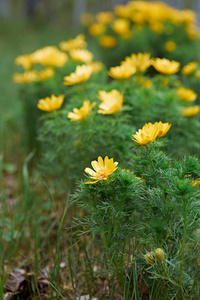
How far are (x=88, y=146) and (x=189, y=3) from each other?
25.4ft

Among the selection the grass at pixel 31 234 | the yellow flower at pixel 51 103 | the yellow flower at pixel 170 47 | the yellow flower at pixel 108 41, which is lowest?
the grass at pixel 31 234

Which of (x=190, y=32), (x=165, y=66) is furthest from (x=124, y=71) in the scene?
(x=190, y=32)

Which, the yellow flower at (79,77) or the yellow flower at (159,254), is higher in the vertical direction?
the yellow flower at (79,77)

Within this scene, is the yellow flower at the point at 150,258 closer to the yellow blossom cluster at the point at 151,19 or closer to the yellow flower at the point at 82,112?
the yellow flower at the point at 82,112

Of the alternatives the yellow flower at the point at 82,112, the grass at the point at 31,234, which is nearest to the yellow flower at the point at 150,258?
the grass at the point at 31,234

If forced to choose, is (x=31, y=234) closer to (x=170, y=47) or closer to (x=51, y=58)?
(x=51, y=58)

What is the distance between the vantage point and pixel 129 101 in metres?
1.83

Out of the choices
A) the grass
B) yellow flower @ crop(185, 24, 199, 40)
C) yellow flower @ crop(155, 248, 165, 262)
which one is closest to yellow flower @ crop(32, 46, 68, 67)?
the grass

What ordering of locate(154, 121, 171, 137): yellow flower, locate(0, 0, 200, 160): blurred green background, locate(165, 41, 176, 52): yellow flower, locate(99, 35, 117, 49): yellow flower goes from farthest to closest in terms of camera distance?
1. locate(99, 35, 117, 49): yellow flower
2. locate(165, 41, 176, 52): yellow flower
3. locate(0, 0, 200, 160): blurred green background
4. locate(154, 121, 171, 137): yellow flower

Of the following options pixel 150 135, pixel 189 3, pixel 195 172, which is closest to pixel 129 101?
pixel 150 135

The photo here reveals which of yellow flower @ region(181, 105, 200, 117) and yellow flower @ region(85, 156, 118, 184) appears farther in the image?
yellow flower @ region(181, 105, 200, 117)

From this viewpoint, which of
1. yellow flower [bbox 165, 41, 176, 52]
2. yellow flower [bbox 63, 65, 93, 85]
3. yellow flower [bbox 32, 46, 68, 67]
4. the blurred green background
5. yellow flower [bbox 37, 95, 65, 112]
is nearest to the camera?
yellow flower [bbox 37, 95, 65, 112]

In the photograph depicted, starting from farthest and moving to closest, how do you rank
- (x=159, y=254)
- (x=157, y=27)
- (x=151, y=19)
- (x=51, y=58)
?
1. (x=151, y=19)
2. (x=157, y=27)
3. (x=51, y=58)
4. (x=159, y=254)

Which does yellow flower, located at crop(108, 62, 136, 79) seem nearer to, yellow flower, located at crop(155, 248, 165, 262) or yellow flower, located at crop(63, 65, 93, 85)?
yellow flower, located at crop(63, 65, 93, 85)
